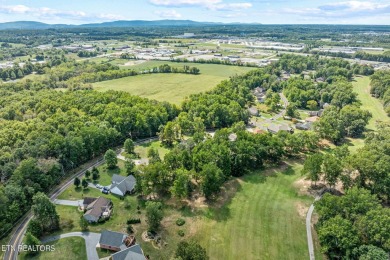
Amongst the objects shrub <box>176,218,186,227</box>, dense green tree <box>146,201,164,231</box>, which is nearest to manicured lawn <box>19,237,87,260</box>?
dense green tree <box>146,201,164,231</box>

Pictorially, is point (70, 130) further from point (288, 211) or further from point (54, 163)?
point (288, 211)

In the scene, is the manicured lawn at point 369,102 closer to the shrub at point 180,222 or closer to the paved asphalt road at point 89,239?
the shrub at point 180,222

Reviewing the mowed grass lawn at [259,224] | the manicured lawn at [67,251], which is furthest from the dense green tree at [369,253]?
the manicured lawn at [67,251]

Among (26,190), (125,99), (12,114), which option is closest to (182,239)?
(26,190)

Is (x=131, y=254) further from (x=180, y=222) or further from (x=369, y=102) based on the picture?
(x=369, y=102)

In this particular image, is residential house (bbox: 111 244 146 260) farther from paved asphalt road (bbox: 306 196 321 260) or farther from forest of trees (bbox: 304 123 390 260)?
forest of trees (bbox: 304 123 390 260)

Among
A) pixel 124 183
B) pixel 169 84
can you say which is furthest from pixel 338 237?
pixel 169 84

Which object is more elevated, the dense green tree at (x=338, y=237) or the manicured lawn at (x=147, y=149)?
the dense green tree at (x=338, y=237)
